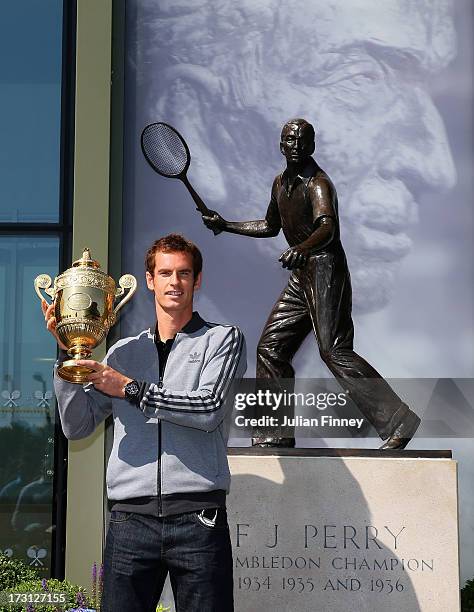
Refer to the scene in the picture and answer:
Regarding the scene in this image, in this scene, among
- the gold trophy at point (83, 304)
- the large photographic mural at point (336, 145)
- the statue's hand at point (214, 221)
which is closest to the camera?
the gold trophy at point (83, 304)

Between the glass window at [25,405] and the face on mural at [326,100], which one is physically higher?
the face on mural at [326,100]

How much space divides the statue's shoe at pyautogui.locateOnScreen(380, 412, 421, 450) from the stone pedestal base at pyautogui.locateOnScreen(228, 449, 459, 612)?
33 centimetres

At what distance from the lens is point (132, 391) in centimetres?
284

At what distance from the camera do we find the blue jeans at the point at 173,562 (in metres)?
2.79

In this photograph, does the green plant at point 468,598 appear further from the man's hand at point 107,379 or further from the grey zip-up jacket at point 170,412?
the man's hand at point 107,379

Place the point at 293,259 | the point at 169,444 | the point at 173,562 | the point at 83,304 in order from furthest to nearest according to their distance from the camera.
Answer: the point at 293,259 → the point at 83,304 → the point at 169,444 → the point at 173,562

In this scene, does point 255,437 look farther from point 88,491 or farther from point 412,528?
point 88,491

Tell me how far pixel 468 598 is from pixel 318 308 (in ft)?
7.87

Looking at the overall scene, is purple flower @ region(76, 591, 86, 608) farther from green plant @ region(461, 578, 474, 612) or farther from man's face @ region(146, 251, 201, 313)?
green plant @ region(461, 578, 474, 612)

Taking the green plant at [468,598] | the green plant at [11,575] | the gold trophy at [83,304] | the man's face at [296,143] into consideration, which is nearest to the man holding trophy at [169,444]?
the gold trophy at [83,304]

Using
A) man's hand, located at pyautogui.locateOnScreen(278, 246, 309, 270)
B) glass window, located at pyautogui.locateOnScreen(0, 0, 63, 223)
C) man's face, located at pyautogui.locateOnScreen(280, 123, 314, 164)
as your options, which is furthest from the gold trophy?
glass window, located at pyautogui.locateOnScreen(0, 0, 63, 223)

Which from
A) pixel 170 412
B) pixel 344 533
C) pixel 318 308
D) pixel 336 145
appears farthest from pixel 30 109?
pixel 170 412

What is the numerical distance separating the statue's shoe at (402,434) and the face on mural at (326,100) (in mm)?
2198

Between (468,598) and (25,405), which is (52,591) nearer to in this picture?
(25,405)
